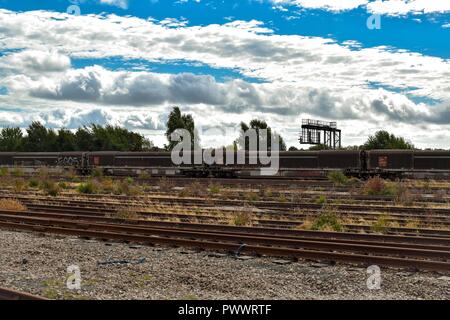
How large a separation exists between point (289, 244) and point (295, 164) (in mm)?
31570

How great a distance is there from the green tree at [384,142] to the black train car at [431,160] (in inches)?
1482

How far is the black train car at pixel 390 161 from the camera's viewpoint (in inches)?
1528

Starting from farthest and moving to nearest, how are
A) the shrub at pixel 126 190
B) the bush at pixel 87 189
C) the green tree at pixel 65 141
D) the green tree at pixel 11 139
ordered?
the green tree at pixel 11 139
the green tree at pixel 65 141
the bush at pixel 87 189
the shrub at pixel 126 190

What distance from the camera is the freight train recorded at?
38594mm

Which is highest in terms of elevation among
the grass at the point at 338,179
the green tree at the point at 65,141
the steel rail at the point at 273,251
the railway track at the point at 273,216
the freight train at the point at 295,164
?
the green tree at the point at 65,141

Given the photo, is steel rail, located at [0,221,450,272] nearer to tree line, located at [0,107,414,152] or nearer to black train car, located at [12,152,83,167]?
black train car, located at [12,152,83,167]

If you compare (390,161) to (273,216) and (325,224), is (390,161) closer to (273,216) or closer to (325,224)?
(273,216)

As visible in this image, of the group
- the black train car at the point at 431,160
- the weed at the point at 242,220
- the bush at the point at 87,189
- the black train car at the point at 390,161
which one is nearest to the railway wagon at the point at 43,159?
the bush at the point at 87,189

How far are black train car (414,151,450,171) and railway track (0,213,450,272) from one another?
27.6 m

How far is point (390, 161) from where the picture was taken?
39438mm

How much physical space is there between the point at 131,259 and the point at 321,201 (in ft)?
39.0

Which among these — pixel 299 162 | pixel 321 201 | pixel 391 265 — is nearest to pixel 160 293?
pixel 391 265

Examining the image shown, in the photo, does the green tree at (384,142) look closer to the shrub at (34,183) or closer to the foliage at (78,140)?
the foliage at (78,140)

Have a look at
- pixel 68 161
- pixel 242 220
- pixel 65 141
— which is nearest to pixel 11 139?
pixel 65 141
